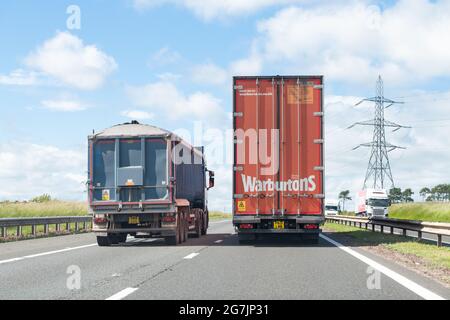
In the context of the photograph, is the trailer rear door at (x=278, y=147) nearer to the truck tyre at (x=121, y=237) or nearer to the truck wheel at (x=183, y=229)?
the truck wheel at (x=183, y=229)

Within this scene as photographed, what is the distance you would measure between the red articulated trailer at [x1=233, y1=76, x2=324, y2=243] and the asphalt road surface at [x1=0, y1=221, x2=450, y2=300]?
151 cm

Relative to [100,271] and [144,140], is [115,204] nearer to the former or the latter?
[144,140]

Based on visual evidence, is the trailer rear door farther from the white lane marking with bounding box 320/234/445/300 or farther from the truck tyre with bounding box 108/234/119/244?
the truck tyre with bounding box 108/234/119/244

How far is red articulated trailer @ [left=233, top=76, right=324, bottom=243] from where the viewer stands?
18.4 metres

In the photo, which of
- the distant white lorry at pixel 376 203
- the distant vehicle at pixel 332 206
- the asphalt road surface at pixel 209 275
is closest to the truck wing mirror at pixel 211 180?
the asphalt road surface at pixel 209 275

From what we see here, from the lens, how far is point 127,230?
1962cm

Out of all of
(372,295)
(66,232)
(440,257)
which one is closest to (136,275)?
(372,295)

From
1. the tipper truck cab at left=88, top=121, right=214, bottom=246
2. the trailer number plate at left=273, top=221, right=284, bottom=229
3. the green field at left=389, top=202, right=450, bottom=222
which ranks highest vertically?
the tipper truck cab at left=88, top=121, right=214, bottom=246

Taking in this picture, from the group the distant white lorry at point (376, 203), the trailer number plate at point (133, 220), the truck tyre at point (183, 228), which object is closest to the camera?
the trailer number plate at point (133, 220)

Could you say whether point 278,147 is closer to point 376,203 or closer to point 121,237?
point 121,237

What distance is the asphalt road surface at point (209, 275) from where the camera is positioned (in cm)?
911

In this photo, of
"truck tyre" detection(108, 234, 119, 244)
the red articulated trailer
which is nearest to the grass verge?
the red articulated trailer

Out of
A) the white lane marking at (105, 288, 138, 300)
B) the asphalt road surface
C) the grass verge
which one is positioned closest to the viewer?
the white lane marking at (105, 288, 138, 300)

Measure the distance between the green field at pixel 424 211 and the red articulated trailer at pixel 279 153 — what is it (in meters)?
30.8
